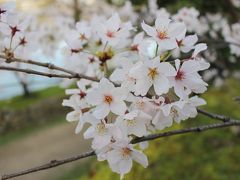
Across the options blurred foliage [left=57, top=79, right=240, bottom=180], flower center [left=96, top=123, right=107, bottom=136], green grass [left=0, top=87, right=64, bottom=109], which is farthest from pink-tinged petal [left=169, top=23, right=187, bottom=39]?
green grass [left=0, top=87, right=64, bottom=109]

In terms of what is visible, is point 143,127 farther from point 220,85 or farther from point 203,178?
point 220,85

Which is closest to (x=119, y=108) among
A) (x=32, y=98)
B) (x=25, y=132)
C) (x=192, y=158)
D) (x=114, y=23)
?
(x=114, y=23)

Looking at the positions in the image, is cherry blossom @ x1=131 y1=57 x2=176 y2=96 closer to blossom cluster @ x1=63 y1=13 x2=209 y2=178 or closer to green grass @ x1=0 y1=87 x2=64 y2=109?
blossom cluster @ x1=63 y1=13 x2=209 y2=178

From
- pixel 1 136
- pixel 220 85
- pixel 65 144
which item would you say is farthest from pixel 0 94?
pixel 220 85

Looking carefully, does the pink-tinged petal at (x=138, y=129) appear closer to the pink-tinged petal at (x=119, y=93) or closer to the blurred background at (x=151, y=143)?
the pink-tinged petal at (x=119, y=93)

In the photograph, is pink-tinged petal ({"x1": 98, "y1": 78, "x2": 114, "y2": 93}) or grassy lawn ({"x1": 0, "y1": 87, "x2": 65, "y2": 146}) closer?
pink-tinged petal ({"x1": 98, "y1": 78, "x2": 114, "y2": 93})

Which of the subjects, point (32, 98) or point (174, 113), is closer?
point (174, 113)

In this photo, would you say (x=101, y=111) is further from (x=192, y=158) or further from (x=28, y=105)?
(x=28, y=105)

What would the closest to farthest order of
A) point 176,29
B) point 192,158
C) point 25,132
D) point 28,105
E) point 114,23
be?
1. point 176,29
2. point 114,23
3. point 192,158
4. point 25,132
5. point 28,105
